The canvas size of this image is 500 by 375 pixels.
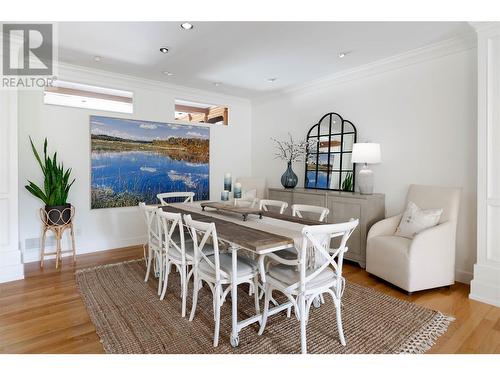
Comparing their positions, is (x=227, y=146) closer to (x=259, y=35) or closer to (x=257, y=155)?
(x=257, y=155)

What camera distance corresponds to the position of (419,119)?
3.45 m

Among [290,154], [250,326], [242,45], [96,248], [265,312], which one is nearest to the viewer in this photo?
[265,312]

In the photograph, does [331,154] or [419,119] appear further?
[331,154]

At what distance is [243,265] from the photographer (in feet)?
7.14

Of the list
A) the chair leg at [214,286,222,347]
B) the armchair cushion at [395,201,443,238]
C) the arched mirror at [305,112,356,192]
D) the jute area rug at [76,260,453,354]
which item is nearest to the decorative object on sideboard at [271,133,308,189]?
the arched mirror at [305,112,356,192]

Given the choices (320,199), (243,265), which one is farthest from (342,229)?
(320,199)

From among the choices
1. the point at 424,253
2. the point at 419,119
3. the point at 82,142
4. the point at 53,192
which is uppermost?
the point at 419,119

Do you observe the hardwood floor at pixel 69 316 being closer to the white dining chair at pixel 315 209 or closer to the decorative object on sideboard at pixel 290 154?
the white dining chair at pixel 315 209

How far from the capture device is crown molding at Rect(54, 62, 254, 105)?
389 centimetres

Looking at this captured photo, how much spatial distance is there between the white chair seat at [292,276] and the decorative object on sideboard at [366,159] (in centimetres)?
196

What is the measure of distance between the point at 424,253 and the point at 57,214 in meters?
4.10

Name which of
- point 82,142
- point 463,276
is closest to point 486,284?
point 463,276

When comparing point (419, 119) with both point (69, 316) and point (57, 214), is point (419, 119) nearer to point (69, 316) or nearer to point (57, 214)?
point (69, 316)
